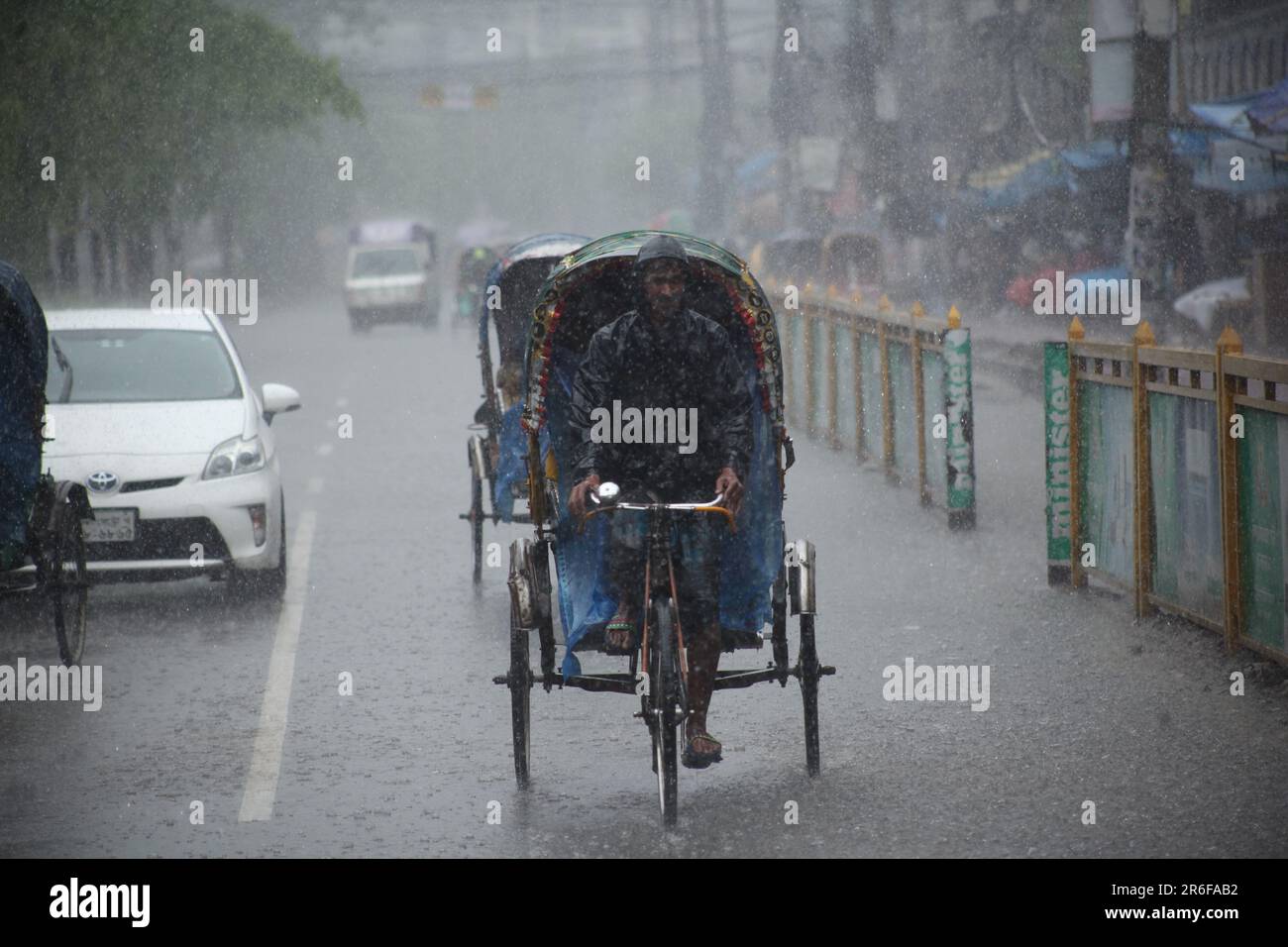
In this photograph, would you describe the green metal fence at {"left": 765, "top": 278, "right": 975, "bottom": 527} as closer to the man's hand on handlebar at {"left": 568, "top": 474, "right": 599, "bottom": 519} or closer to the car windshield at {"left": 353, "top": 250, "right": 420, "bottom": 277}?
the man's hand on handlebar at {"left": 568, "top": 474, "right": 599, "bottom": 519}

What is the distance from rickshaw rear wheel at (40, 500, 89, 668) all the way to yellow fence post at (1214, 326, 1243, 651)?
17.1 ft

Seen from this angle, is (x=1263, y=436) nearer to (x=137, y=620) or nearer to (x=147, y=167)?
(x=137, y=620)

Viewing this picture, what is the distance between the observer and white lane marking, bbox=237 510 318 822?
7.06 m

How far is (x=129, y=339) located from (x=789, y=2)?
3094 cm

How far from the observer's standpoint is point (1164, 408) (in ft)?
31.2

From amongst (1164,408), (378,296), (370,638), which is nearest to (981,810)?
(1164,408)

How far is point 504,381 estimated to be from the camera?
39.7ft

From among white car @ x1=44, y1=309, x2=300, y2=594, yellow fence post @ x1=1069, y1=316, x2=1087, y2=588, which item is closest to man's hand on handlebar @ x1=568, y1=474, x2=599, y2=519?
white car @ x1=44, y1=309, x2=300, y2=594

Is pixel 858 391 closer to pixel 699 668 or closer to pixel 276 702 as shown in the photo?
pixel 276 702

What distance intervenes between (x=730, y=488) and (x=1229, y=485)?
9.73 ft

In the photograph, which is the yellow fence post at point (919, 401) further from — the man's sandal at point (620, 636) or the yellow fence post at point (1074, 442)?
the man's sandal at point (620, 636)

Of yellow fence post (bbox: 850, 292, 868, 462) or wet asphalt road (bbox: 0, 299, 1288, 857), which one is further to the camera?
yellow fence post (bbox: 850, 292, 868, 462)

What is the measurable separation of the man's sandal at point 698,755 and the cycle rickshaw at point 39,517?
12.2 ft

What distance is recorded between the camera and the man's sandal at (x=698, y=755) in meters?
6.72
